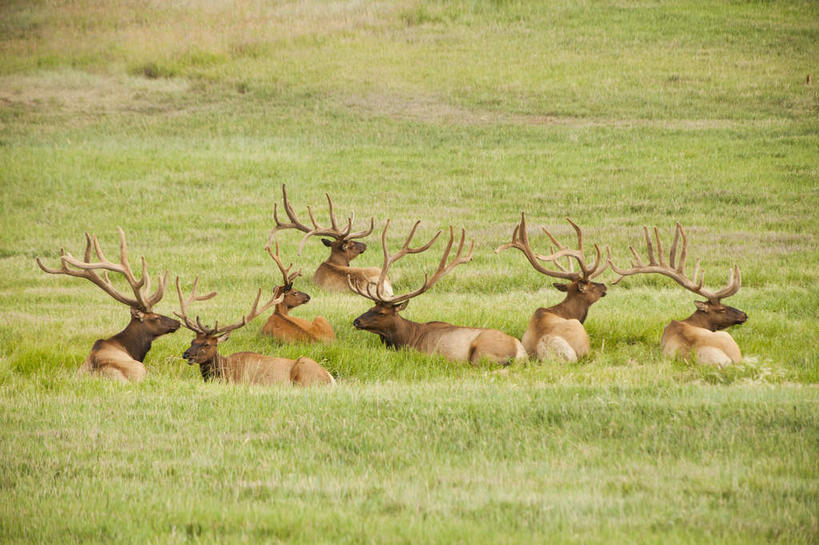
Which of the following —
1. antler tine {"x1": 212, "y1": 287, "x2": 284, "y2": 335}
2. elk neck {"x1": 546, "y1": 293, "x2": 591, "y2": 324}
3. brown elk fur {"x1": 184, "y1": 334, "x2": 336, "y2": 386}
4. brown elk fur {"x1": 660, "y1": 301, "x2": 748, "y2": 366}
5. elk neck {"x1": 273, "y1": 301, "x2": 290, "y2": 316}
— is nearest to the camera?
brown elk fur {"x1": 184, "y1": 334, "x2": 336, "y2": 386}

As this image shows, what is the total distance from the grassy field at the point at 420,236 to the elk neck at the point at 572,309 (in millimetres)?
445

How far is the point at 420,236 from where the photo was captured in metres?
23.0

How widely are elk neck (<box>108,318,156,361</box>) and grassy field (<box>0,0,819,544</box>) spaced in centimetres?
49

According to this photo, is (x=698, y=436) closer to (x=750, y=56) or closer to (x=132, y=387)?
(x=132, y=387)

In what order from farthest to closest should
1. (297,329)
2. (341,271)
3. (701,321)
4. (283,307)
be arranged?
(341,271) → (283,307) → (297,329) → (701,321)

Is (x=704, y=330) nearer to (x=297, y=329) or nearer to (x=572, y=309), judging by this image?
(x=572, y=309)

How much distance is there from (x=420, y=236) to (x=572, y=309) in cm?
963

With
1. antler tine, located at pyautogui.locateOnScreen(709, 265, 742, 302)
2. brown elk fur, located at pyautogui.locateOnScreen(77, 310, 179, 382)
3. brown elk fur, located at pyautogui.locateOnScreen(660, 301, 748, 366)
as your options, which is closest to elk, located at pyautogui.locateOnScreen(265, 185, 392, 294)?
brown elk fur, located at pyautogui.locateOnScreen(77, 310, 179, 382)

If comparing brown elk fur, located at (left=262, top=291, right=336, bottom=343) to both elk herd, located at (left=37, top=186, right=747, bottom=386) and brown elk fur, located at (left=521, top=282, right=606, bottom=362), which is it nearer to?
elk herd, located at (left=37, top=186, right=747, bottom=386)

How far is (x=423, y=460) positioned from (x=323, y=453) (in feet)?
2.55

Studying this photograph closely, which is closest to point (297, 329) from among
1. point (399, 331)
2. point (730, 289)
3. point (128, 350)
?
point (399, 331)

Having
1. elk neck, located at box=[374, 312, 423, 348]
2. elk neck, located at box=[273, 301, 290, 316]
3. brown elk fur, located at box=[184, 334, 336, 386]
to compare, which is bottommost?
brown elk fur, located at box=[184, 334, 336, 386]

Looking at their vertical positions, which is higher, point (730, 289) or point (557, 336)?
point (730, 289)

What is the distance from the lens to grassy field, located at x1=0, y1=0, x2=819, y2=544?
266 inches
